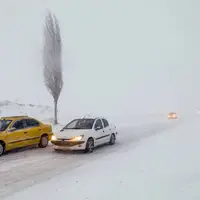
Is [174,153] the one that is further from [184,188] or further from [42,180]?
[42,180]

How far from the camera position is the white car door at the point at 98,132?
12258mm

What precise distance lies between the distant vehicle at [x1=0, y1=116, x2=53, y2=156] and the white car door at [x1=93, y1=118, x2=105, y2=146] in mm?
2497

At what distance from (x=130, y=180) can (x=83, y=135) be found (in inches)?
180

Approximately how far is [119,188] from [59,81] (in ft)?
75.9

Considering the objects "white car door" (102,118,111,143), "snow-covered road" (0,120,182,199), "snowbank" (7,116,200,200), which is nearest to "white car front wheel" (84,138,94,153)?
"snow-covered road" (0,120,182,199)

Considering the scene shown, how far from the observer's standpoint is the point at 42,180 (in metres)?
7.52

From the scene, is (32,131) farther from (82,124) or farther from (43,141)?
(82,124)

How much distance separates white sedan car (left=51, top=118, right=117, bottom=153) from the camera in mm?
11273

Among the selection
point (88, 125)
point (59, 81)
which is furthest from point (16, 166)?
point (59, 81)

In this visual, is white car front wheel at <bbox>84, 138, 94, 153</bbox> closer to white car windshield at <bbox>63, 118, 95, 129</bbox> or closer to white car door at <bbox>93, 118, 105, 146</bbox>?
white car door at <bbox>93, 118, 105, 146</bbox>

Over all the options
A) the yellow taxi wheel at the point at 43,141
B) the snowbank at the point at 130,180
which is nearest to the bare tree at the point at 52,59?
the yellow taxi wheel at the point at 43,141

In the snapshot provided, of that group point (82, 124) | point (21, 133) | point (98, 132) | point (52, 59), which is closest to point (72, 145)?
point (98, 132)

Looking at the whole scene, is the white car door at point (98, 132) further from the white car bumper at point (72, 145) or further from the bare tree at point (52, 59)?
the bare tree at point (52, 59)

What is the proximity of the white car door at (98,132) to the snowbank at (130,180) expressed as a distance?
81.1 inches
